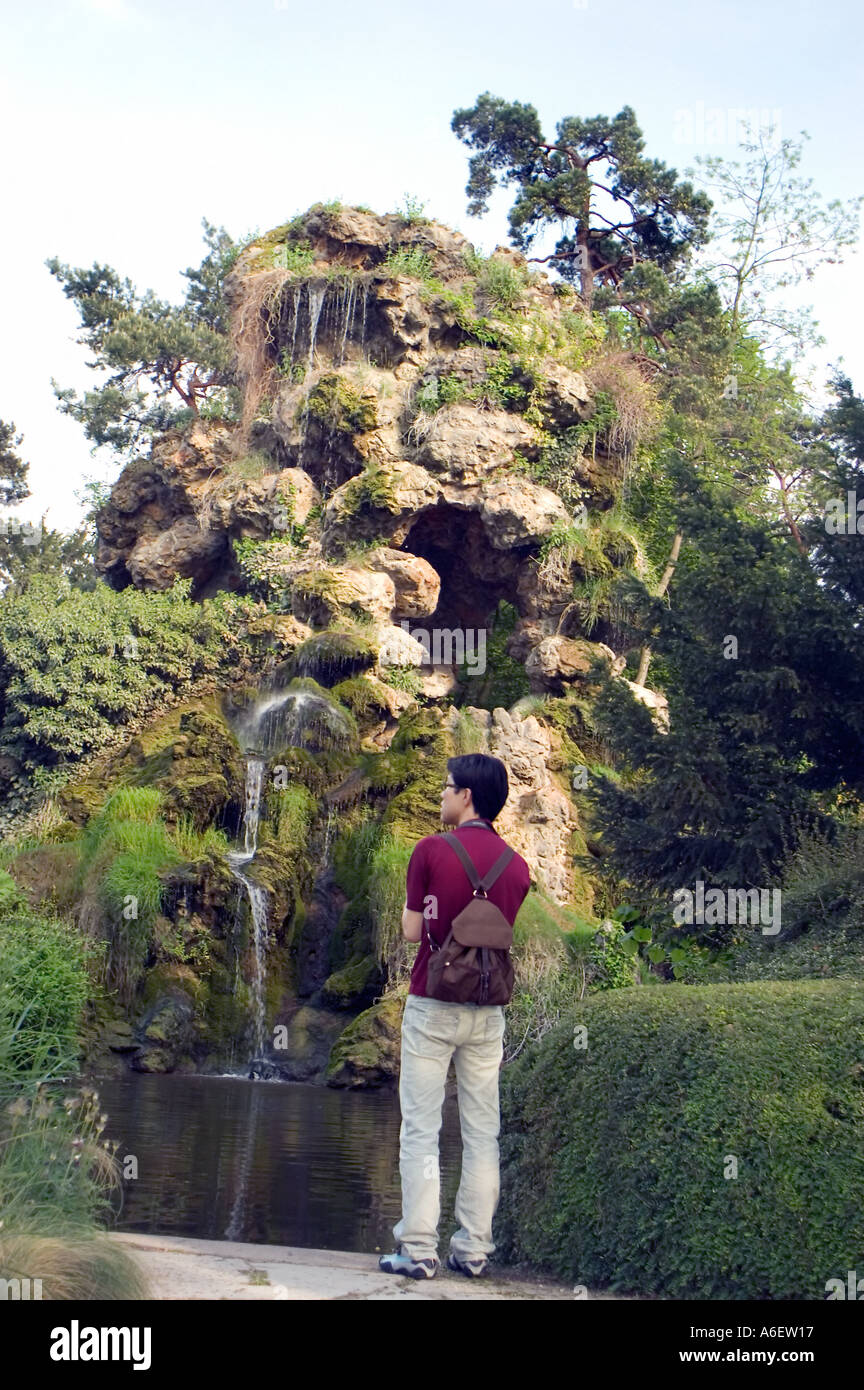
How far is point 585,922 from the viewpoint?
1900 centimetres

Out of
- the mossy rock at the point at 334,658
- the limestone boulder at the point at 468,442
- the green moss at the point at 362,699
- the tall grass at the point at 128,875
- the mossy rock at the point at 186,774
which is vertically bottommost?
the tall grass at the point at 128,875

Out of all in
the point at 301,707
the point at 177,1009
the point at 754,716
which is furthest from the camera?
the point at 301,707

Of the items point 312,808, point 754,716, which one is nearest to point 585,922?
point 312,808

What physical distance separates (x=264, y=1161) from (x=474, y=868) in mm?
5087

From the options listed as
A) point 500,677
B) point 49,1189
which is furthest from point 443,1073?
point 500,677

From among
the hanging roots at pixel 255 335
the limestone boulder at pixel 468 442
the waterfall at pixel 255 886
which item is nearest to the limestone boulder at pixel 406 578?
the limestone boulder at pixel 468 442

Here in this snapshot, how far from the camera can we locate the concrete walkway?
461cm

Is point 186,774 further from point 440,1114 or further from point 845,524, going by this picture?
point 440,1114

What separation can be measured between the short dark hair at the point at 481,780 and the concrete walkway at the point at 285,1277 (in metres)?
1.95

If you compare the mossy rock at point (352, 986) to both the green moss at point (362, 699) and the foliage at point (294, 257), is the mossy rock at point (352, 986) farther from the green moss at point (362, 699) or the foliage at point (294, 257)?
the foliage at point (294, 257)

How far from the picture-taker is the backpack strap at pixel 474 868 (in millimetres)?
5359

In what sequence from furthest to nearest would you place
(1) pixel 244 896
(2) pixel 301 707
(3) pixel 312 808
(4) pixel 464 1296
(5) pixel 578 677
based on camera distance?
1. (5) pixel 578 677
2. (2) pixel 301 707
3. (3) pixel 312 808
4. (1) pixel 244 896
5. (4) pixel 464 1296
